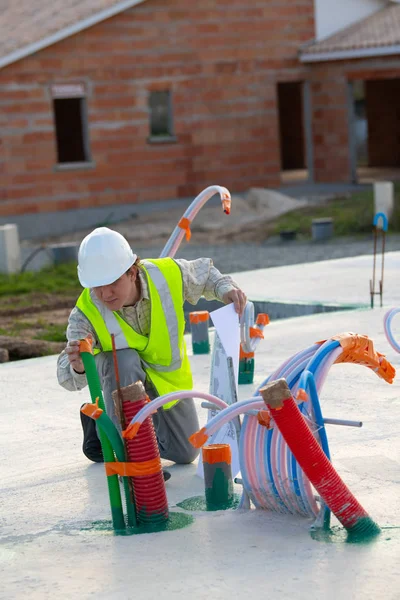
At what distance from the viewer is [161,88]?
81.4 feet

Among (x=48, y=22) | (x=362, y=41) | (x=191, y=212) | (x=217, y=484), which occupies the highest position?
(x=48, y=22)

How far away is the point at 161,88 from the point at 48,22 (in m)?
2.67

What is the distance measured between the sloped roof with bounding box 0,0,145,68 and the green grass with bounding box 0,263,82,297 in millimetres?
7419

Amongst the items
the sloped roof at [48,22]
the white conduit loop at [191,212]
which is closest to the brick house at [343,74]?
the sloped roof at [48,22]

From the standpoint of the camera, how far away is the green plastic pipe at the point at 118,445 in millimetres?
4730

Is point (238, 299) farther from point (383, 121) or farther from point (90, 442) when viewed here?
point (383, 121)

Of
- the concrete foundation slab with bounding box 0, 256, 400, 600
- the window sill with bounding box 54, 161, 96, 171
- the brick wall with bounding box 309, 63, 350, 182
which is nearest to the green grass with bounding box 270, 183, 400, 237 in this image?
the brick wall with bounding box 309, 63, 350, 182

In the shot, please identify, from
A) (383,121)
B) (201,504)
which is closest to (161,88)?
(383,121)

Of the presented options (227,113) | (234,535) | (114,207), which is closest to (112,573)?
(234,535)

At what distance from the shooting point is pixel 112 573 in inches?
169

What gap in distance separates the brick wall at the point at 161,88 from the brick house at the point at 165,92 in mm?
24

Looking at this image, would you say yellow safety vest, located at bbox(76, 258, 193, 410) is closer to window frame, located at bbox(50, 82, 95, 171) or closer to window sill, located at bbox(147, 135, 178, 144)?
window frame, located at bbox(50, 82, 95, 171)

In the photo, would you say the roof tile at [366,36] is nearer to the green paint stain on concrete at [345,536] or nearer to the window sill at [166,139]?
the window sill at [166,139]

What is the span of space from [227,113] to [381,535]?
21.7 metres
